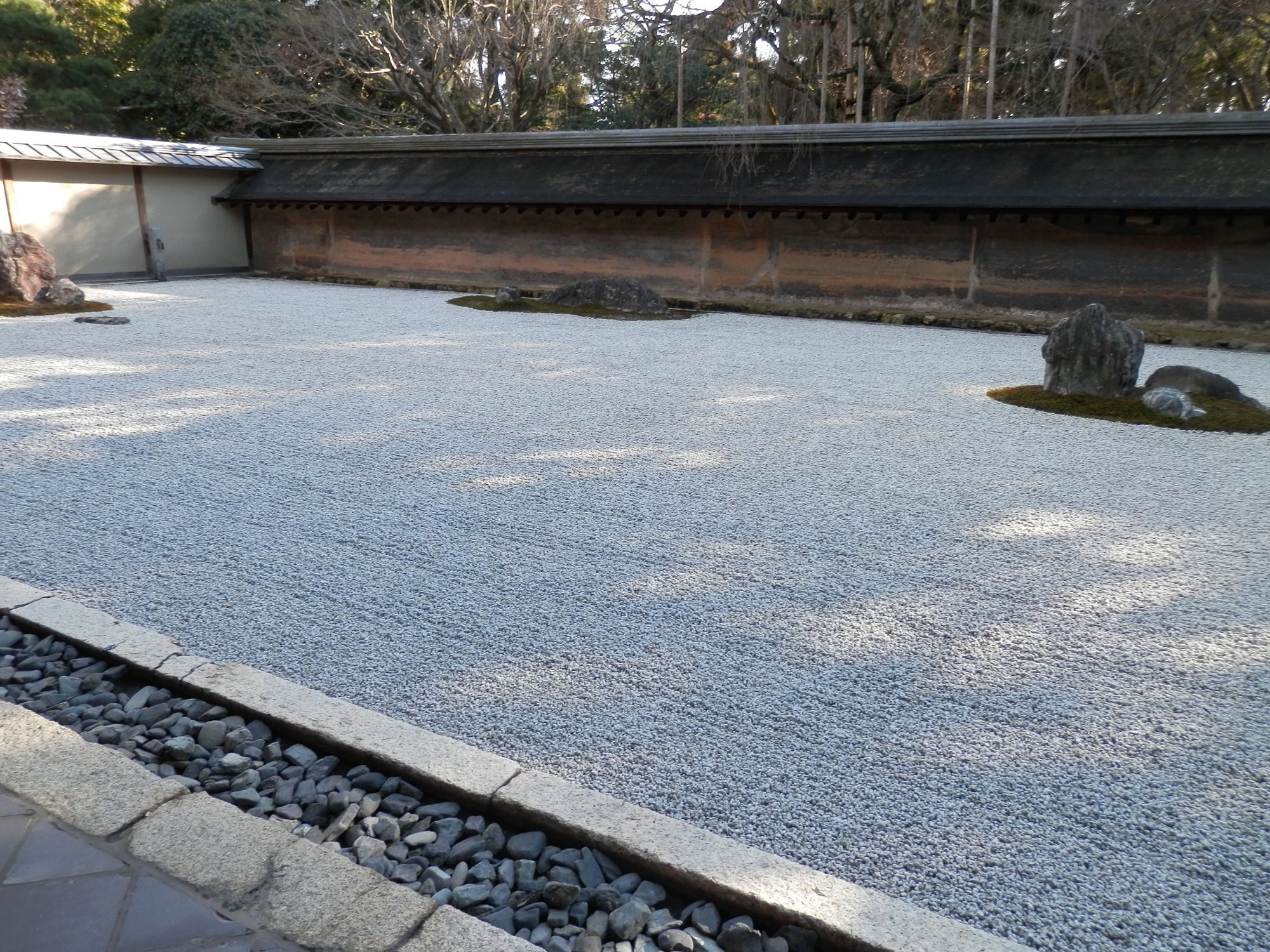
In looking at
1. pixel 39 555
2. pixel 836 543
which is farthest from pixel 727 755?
pixel 39 555

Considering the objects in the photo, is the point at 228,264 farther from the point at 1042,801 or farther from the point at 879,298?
the point at 1042,801

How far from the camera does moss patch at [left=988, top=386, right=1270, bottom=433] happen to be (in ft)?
17.9

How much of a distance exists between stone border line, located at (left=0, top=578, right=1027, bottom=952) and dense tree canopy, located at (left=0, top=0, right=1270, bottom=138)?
37.1ft

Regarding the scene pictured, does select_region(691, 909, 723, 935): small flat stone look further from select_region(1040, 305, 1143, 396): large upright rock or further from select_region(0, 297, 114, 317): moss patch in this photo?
select_region(0, 297, 114, 317): moss patch

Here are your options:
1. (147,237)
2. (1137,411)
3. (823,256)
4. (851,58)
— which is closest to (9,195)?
(147,237)

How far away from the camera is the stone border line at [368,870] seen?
1.54 meters

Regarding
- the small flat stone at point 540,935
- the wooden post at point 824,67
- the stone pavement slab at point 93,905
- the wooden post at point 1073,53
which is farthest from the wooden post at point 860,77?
the stone pavement slab at point 93,905

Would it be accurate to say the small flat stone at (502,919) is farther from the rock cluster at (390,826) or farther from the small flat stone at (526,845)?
the small flat stone at (526,845)

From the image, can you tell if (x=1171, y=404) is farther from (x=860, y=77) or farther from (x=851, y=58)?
(x=851, y=58)

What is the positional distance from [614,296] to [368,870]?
31.0 feet

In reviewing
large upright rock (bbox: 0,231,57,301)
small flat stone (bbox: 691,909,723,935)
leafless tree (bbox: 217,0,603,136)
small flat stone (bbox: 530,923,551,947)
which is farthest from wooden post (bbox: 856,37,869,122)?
small flat stone (bbox: 530,923,551,947)

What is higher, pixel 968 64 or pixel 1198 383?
pixel 968 64

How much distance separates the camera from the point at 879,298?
10695mm

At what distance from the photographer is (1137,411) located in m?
5.75
